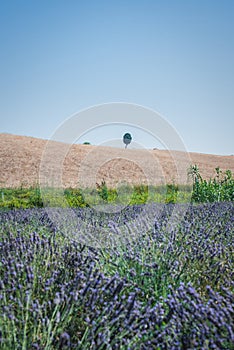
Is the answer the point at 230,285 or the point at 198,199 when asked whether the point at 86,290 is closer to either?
the point at 230,285

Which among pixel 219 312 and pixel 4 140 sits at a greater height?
pixel 4 140

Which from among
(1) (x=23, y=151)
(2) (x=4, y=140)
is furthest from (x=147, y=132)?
(2) (x=4, y=140)

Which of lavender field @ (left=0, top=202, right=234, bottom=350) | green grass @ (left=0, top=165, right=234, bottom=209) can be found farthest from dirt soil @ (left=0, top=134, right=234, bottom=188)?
lavender field @ (left=0, top=202, right=234, bottom=350)

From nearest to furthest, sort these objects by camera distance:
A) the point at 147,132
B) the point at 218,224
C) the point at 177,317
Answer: the point at 177,317 → the point at 218,224 → the point at 147,132

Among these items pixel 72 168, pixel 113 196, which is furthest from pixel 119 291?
pixel 72 168

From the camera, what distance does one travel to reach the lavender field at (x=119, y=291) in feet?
5.67

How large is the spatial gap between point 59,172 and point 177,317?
11.8m

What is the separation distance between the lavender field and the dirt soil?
7.63 meters

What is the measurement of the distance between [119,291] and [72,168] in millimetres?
13121

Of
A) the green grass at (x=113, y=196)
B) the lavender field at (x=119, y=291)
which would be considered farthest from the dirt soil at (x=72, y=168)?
the lavender field at (x=119, y=291)

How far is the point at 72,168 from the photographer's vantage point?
1503 centimetres

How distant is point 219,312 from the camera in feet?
5.60

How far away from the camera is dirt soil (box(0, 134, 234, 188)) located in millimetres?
11984

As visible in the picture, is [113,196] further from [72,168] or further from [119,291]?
[72,168]
